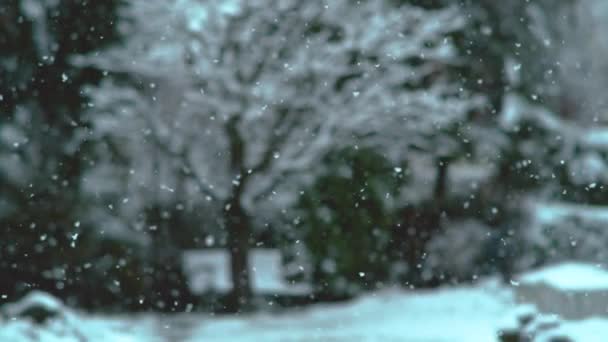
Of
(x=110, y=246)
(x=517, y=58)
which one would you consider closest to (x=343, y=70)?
(x=517, y=58)

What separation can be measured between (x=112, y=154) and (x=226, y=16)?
3.77 m

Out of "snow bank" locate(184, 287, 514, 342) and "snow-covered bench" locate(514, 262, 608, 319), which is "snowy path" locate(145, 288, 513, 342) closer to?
"snow bank" locate(184, 287, 514, 342)

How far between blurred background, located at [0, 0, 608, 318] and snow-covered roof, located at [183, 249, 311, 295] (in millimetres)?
40

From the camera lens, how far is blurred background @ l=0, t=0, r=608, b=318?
46.9 feet

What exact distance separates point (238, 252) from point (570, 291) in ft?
22.8

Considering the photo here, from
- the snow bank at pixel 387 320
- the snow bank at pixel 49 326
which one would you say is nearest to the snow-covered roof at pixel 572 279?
the snow bank at pixel 387 320

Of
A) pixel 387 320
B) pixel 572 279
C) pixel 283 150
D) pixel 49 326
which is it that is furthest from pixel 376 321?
pixel 572 279

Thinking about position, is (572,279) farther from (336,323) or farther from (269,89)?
(269,89)

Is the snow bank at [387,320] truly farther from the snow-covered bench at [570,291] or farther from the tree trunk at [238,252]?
the snow-covered bench at [570,291]

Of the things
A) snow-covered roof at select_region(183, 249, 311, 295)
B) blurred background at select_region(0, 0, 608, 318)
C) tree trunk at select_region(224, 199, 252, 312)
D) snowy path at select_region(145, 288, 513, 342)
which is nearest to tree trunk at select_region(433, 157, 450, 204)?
blurred background at select_region(0, 0, 608, 318)

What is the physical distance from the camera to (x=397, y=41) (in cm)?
1462

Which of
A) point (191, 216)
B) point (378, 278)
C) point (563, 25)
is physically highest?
point (563, 25)

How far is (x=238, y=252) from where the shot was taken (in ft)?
49.4

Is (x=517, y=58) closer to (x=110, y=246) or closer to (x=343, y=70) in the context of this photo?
(x=343, y=70)
